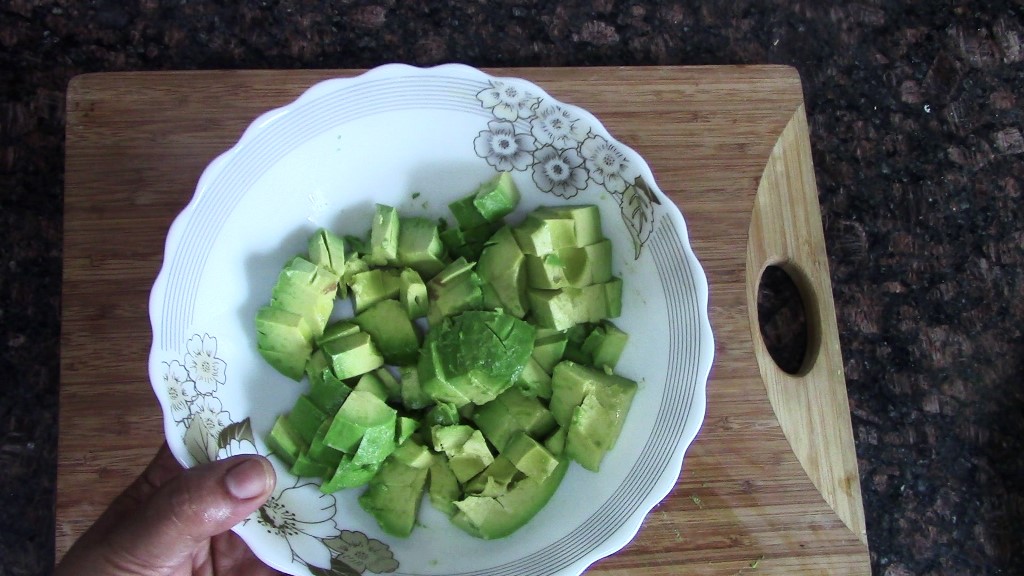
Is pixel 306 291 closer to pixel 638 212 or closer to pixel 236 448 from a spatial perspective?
pixel 236 448

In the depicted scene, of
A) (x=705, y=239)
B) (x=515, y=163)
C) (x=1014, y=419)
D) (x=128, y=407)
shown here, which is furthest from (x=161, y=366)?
(x=1014, y=419)

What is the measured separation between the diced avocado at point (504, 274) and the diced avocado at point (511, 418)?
141 millimetres

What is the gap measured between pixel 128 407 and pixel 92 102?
0.58m

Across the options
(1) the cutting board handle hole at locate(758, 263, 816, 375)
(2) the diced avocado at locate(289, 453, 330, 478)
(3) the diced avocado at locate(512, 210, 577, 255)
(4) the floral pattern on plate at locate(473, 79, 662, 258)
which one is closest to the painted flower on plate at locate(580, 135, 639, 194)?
(4) the floral pattern on plate at locate(473, 79, 662, 258)

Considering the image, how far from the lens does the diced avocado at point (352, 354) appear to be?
1.20m

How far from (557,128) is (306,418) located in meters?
0.64

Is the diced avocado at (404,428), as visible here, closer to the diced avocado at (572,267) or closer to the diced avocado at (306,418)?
the diced avocado at (306,418)

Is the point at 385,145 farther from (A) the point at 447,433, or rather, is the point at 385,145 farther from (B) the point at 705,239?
(B) the point at 705,239

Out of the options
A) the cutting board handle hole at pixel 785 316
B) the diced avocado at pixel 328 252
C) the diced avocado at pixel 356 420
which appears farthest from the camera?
the cutting board handle hole at pixel 785 316

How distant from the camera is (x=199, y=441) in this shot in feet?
3.93

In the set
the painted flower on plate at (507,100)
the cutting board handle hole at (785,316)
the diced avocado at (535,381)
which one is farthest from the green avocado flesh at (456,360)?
the cutting board handle hole at (785,316)

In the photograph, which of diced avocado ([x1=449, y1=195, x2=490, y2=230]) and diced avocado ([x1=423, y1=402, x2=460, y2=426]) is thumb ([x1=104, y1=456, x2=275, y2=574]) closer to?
diced avocado ([x1=423, y1=402, x2=460, y2=426])

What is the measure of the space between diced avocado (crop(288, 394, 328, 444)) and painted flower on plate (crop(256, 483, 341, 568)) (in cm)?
9

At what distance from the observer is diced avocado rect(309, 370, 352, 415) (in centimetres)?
122
